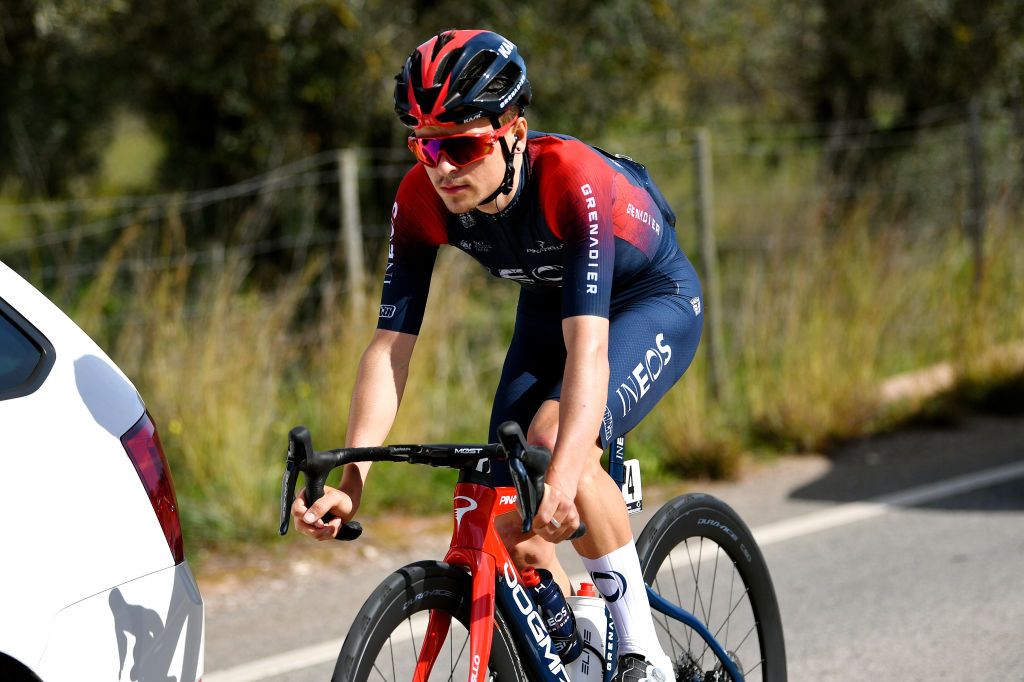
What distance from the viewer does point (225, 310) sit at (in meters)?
7.24

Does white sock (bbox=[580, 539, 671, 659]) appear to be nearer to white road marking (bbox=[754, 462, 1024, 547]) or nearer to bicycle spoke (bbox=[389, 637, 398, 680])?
bicycle spoke (bbox=[389, 637, 398, 680])

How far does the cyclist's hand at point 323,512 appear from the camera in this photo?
2.80 meters

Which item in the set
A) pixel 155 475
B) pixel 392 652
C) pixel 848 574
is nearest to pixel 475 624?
pixel 392 652

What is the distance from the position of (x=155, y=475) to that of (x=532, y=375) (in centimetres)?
109

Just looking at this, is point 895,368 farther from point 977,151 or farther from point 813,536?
point 813,536

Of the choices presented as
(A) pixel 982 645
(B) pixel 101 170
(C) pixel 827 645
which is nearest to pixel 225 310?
(C) pixel 827 645

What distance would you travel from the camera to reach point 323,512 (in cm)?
282

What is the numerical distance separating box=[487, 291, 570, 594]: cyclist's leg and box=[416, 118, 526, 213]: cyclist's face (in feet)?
1.85

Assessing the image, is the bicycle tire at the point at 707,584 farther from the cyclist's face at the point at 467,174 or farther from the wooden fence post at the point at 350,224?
the wooden fence post at the point at 350,224

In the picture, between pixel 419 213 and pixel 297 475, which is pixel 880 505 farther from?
pixel 297 475

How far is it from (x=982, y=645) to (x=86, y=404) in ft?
11.6

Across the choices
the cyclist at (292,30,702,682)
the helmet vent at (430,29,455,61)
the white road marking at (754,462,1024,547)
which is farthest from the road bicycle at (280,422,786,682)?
the white road marking at (754,462,1024,547)

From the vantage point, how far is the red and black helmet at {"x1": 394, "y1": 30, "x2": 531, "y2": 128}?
2.92 m

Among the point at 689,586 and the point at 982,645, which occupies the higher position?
the point at 689,586
